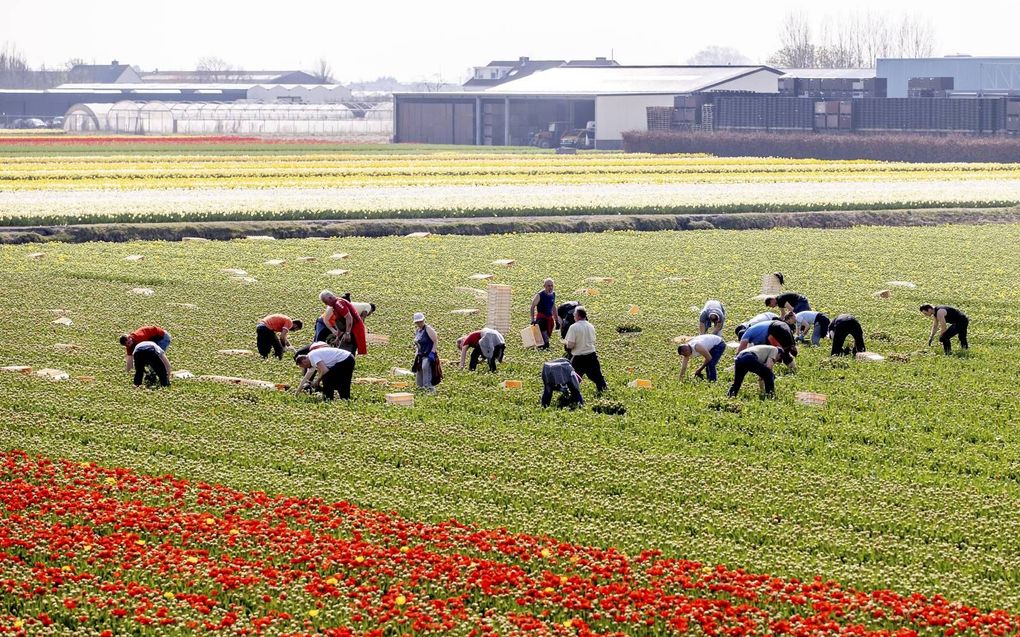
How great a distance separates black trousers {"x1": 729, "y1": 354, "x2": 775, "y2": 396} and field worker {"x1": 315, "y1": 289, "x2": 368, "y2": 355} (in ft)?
20.9

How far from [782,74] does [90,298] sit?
100885 mm

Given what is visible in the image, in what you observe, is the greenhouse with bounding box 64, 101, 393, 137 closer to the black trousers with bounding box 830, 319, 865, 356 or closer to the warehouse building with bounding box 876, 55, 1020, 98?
the warehouse building with bounding box 876, 55, 1020, 98

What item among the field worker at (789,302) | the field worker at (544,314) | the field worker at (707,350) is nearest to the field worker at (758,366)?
the field worker at (707,350)

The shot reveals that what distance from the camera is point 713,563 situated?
640 inches

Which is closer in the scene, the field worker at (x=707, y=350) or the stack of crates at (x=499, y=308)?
the field worker at (x=707, y=350)

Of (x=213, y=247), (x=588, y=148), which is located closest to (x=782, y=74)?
(x=588, y=148)

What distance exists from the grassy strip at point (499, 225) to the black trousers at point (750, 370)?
2992 cm

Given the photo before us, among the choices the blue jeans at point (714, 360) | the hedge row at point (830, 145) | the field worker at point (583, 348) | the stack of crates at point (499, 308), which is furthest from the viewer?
the hedge row at point (830, 145)

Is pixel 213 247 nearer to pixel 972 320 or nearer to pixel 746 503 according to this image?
pixel 972 320

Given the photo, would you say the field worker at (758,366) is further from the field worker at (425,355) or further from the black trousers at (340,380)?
the black trousers at (340,380)

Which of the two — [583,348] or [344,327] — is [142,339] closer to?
[344,327]

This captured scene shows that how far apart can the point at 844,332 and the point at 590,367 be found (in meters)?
5.74

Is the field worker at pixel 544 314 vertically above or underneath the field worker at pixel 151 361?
above

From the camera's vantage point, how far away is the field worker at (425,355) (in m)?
24.5
